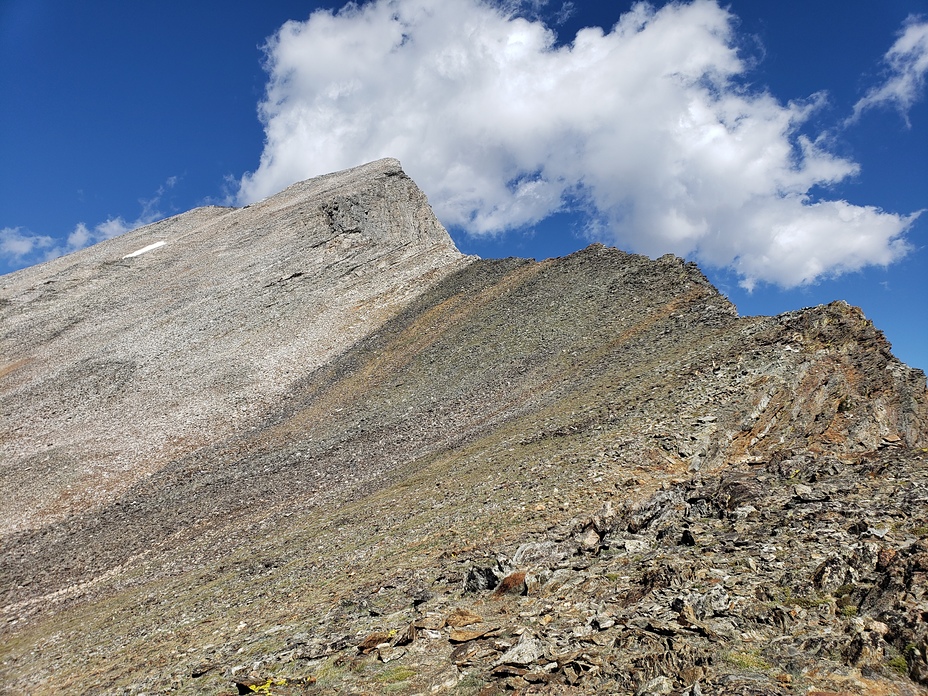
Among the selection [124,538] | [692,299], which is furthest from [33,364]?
[692,299]

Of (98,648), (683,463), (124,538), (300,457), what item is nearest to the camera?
(98,648)

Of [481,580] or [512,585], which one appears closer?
[512,585]

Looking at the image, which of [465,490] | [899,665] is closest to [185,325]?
[465,490]

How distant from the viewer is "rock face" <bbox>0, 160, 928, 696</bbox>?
7.79 metres

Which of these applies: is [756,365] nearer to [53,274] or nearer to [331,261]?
[331,261]

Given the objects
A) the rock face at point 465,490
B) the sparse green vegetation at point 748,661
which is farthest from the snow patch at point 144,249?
the sparse green vegetation at point 748,661

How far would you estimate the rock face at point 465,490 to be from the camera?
7785 mm

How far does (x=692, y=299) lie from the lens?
87.0 feet

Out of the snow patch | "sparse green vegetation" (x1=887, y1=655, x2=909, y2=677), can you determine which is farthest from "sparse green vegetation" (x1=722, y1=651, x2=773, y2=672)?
the snow patch

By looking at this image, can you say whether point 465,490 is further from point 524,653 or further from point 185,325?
point 185,325

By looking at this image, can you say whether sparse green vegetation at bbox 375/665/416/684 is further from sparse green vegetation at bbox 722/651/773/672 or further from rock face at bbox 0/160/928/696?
sparse green vegetation at bbox 722/651/773/672

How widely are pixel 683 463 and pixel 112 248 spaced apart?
61.4m

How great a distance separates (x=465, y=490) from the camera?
56.0 feet

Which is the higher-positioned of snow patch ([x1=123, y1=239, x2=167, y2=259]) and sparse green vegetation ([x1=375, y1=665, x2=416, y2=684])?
snow patch ([x1=123, y1=239, x2=167, y2=259])
